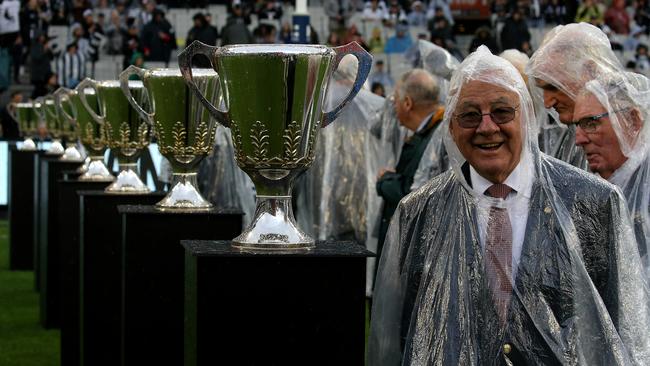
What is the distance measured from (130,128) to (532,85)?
1675 mm

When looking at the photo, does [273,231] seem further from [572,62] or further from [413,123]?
[413,123]

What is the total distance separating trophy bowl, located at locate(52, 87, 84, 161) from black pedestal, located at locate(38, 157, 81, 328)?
301mm

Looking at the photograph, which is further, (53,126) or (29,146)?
(29,146)

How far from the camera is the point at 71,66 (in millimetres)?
23359

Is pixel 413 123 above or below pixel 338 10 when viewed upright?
below

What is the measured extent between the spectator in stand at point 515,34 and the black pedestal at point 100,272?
1841 centimetres

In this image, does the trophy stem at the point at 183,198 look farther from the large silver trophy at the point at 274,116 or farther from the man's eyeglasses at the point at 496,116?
the man's eyeglasses at the point at 496,116

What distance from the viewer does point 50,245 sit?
8609mm

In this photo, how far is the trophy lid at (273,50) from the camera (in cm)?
298

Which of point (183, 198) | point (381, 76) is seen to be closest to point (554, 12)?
point (381, 76)

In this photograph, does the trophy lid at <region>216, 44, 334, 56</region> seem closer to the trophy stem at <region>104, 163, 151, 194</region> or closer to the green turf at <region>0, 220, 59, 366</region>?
the trophy stem at <region>104, 163, 151, 194</region>

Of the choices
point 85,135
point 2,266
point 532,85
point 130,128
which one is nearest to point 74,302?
point 85,135

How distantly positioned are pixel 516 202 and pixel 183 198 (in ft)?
4.87

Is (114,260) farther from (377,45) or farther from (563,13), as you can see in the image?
(563,13)
